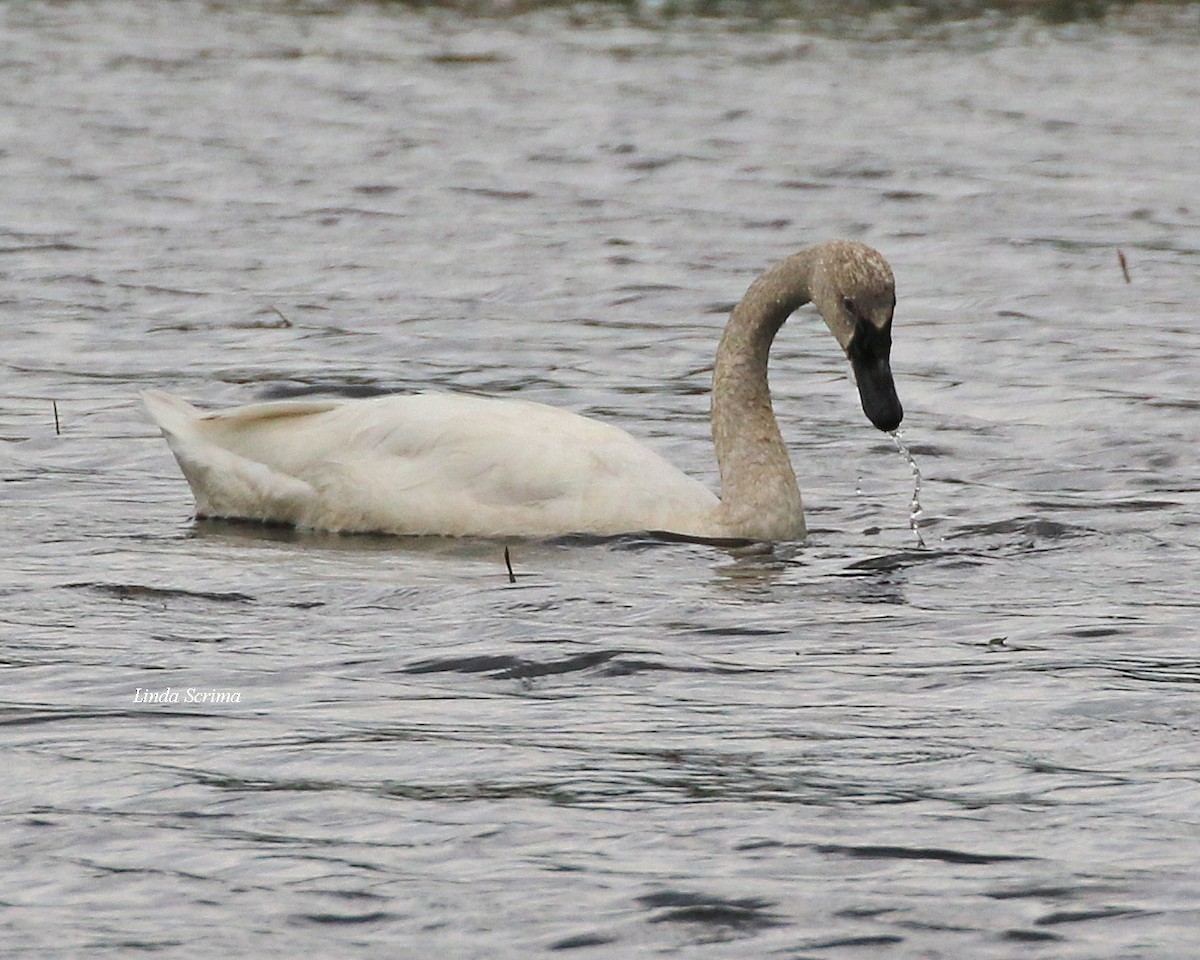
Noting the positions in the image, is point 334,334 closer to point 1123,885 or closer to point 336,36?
point 1123,885

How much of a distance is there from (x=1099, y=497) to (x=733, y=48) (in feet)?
57.0

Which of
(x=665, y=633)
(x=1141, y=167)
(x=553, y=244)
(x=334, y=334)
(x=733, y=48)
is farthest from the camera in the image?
(x=733, y=48)

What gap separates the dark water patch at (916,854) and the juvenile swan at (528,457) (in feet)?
11.7

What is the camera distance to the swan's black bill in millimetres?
9320

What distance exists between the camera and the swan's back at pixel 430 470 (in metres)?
9.36

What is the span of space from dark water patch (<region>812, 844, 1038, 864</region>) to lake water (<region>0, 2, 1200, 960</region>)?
2cm

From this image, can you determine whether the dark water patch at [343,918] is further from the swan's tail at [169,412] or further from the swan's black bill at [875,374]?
the swan's tail at [169,412]

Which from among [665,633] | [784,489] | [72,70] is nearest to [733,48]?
[72,70]

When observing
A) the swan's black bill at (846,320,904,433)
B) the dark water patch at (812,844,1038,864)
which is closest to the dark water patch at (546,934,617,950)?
the dark water patch at (812,844,1038,864)

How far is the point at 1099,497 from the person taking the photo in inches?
401

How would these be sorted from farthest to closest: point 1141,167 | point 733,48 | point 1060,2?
point 1060,2, point 733,48, point 1141,167

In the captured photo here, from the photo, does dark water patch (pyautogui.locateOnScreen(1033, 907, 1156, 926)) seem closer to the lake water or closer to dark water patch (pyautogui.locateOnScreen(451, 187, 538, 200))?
the lake water

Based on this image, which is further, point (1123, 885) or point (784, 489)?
point (784, 489)

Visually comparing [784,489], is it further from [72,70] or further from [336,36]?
[336,36]
